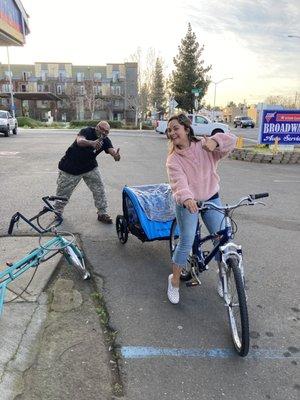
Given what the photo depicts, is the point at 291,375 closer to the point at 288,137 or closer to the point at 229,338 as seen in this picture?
the point at 229,338

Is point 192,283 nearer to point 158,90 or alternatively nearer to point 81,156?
point 81,156

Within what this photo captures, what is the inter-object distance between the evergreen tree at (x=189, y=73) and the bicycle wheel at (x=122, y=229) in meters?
44.7

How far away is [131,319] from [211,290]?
1.03 metres

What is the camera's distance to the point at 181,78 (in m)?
48.1

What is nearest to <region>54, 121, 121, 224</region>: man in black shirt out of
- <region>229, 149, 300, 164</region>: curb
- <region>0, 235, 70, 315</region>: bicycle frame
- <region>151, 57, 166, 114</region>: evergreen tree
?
<region>0, 235, 70, 315</region>: bicycle frame

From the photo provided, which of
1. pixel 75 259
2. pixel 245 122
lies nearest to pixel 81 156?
pixel 75 259

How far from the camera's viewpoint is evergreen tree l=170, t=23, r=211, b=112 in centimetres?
4794

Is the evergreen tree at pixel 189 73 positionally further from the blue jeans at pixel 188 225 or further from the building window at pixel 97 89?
the blue jeans at pixel 188 225

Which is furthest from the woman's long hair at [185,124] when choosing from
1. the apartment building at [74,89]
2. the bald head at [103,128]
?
the apartment building at [74,89]

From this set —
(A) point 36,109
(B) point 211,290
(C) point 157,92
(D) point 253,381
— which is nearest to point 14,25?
(B) point 211,290

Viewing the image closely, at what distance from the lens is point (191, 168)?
3436 millimetres

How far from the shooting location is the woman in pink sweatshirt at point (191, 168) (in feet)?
11.1

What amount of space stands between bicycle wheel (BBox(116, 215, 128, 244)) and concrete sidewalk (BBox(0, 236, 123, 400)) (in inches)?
40.8

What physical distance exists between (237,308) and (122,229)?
2.44 metres
